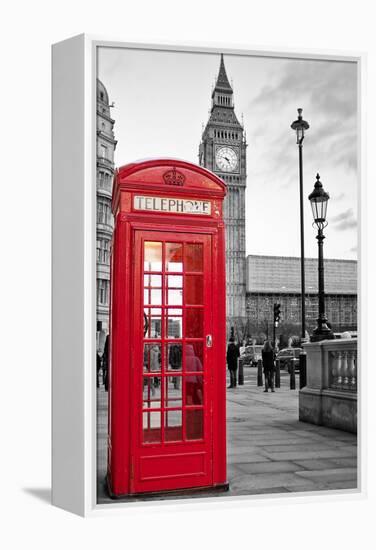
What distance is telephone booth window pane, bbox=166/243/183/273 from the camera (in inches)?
177

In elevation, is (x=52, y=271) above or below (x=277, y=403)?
above

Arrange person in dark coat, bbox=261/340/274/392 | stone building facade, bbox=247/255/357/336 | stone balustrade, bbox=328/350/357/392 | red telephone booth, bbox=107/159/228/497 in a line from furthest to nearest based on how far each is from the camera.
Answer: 1. stone building facade, bbox=247/255/357/336
2. person in dark coat, bbox=261/340/274/392
3. stone balustrade, bbox=328/350/357/392
4. red telephone booth, bbox=107/159/228/497

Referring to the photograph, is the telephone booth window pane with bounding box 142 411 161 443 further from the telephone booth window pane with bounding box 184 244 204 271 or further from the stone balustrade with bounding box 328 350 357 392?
the stone balustrade with bounding box 328 350 357 392

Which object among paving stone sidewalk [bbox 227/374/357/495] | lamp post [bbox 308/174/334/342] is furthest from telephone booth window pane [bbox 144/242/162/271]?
lamp post [bbox 308/174/334/342]

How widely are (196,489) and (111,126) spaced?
5.82 metres

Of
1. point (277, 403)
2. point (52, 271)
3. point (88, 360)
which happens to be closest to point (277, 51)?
point (52, 271)

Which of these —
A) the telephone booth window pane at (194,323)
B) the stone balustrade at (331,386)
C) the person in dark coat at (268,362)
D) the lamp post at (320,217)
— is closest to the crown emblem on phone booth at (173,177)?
the telephone booth window pane at (194,323)

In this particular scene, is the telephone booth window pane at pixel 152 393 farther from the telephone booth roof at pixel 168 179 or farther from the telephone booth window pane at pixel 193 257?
the telephone booth roof at pixel 168 179

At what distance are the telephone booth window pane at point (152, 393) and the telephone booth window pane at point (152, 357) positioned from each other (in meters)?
0.07

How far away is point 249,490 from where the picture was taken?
484 centimetres

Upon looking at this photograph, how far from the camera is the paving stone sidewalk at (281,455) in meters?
5.03

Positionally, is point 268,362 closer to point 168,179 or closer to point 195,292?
point 195,292

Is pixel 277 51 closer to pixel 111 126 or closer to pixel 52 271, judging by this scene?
pixel 52 271

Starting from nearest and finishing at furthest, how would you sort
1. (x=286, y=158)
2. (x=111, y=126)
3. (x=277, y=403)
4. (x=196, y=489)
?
(x=196, y=489), (x=111, y=126), (x=277, y=403), (x=286, y=158)
